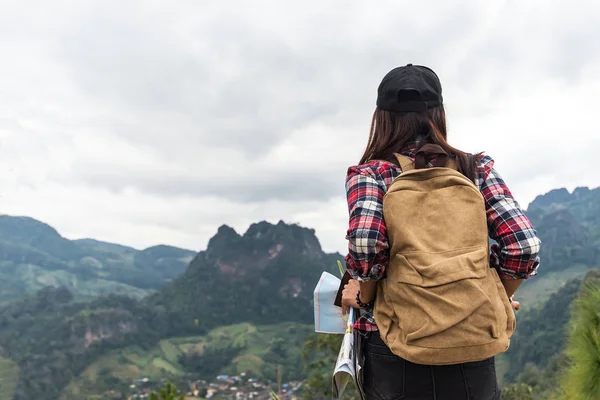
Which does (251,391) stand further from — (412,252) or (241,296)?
(412,252)

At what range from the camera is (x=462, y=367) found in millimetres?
1078

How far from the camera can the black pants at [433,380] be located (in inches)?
42.4

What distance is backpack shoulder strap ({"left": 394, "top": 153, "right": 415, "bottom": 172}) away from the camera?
3.86ft

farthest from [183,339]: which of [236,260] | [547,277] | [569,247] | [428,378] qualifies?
[428,378]

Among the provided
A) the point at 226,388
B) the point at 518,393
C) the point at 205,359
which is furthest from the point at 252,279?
the point at 518,393

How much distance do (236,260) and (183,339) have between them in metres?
17.1

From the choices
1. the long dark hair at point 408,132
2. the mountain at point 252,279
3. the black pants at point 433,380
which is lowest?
the black pants at point 433,380

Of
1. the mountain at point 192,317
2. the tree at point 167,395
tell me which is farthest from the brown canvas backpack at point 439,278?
the mountain at point 192,317

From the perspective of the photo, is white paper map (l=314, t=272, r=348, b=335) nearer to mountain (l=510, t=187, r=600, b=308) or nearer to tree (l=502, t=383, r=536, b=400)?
tree (l=502, t=383, r=536, b=400)

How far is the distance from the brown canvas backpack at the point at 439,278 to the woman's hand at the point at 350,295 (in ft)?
0.33

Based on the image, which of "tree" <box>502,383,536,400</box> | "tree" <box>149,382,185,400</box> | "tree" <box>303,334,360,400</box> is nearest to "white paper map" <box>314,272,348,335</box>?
"tree" <box>149,382,185,400</box>

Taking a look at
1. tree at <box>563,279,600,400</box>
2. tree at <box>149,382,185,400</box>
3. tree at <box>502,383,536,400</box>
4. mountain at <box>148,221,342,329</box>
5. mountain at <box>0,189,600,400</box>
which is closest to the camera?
tree at <box>563,279,600,400</box>

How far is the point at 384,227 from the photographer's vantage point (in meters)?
1.08

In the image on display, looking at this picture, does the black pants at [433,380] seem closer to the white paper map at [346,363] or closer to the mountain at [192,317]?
the white paper map at [346,363]
